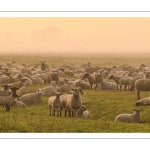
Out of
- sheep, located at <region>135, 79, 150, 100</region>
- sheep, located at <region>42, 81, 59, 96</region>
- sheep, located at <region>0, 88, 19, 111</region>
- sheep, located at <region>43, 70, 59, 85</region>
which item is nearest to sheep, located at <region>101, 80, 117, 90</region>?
sheep, located at <region>135, 79, 150, 100</region>

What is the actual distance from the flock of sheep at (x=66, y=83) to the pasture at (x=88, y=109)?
0.95ft

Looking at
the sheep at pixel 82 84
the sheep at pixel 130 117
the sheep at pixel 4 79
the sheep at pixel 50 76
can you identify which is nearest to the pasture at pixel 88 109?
the sheep at pixel 130 117

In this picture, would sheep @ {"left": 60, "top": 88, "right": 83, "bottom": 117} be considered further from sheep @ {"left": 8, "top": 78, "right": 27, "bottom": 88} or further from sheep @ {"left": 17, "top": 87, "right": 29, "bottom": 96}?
sheep @ {"left": 8, "top": 78, "right": 27, "bottom": 88}

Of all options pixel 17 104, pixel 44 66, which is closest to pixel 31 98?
pixel 17 104

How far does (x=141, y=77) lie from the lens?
1858 centimetres

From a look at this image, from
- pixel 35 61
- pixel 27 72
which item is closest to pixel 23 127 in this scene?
pixel 35 61

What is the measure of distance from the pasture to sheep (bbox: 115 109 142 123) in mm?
204

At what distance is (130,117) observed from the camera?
639 inches

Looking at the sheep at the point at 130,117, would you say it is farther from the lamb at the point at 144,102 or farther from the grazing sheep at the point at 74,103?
the grazing sheep at the point at 74,103

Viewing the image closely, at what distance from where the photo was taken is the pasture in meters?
15.3

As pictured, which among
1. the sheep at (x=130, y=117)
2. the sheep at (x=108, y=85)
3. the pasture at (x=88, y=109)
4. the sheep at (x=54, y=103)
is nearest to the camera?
the pasture at (x=88, y=109)

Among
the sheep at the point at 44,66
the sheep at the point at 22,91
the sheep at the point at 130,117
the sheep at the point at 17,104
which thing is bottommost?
the sheep at the point at 130,117

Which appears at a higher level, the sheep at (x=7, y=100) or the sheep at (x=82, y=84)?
the sheep at (x=82, y=84)

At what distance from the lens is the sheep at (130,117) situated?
16031 millimetres
